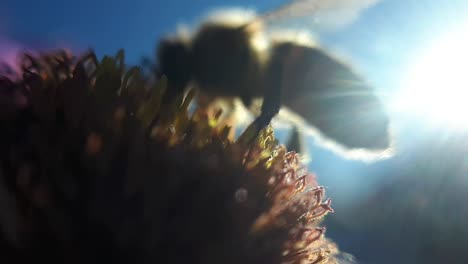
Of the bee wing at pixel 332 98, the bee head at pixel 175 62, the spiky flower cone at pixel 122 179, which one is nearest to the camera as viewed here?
the spiky flower cone at pixel 122 179

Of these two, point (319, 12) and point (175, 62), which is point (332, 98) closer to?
point (319, 12)

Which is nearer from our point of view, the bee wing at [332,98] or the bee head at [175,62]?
the bee head at [175,62]

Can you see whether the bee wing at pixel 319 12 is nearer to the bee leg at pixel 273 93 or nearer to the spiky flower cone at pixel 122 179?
the bee leg at pixel 273 93

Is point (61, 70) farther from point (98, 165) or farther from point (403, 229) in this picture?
point (403, 229)

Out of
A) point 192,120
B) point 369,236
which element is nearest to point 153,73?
point 192,120

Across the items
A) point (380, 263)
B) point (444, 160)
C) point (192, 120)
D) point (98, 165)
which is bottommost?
point (98, 165)

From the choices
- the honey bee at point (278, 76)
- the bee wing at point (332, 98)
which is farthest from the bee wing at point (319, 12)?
the bee wing at point (332, 98)

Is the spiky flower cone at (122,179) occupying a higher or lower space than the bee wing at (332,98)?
lower
